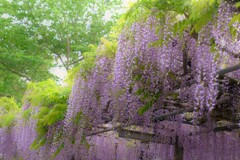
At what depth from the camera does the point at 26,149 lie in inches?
401

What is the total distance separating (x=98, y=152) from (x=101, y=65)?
612 centimetres

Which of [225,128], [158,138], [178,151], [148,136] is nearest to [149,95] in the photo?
[225,128]

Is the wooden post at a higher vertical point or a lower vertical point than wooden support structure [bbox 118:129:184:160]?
lower

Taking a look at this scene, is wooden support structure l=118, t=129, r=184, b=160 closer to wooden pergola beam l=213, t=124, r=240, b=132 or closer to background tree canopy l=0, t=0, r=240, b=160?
background tree canopy l=0, t=0, r=240, b=160

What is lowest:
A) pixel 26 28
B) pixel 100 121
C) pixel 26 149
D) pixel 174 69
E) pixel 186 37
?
pixel 26 149

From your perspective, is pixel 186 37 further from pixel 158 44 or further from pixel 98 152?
pixel 98 152

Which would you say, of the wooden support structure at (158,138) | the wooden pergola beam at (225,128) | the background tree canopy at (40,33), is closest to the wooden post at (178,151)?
the wooden support structure at (158,138)

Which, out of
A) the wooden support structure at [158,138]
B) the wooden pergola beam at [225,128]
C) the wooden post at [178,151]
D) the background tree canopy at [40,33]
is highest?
the background tree canopy at [40,33]

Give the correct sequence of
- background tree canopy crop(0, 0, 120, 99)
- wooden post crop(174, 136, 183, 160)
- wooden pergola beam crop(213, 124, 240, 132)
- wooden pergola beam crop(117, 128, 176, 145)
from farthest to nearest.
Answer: background tree canopy crop(0, 0, 120, 99)
wooden post crop(174, 136, 183, 160)
wooden pergola beam crop(117, 128, 176, 145)
wooden pergola beam crop(213, 124, 240, 132)

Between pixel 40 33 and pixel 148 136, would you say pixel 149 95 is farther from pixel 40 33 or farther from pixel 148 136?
pixel 40 33

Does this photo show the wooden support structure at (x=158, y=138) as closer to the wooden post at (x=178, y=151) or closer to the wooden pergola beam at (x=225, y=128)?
the wooden post at (x=178, y=151)

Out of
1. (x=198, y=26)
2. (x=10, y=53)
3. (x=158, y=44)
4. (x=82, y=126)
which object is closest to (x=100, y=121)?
(x=82, y=126)

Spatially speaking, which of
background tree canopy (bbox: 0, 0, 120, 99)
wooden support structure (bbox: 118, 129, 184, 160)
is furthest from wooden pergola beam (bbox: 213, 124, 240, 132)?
background tree canopy (bbox: 0, 0, 120, 99)

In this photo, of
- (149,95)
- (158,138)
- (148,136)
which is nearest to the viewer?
(149,95)
